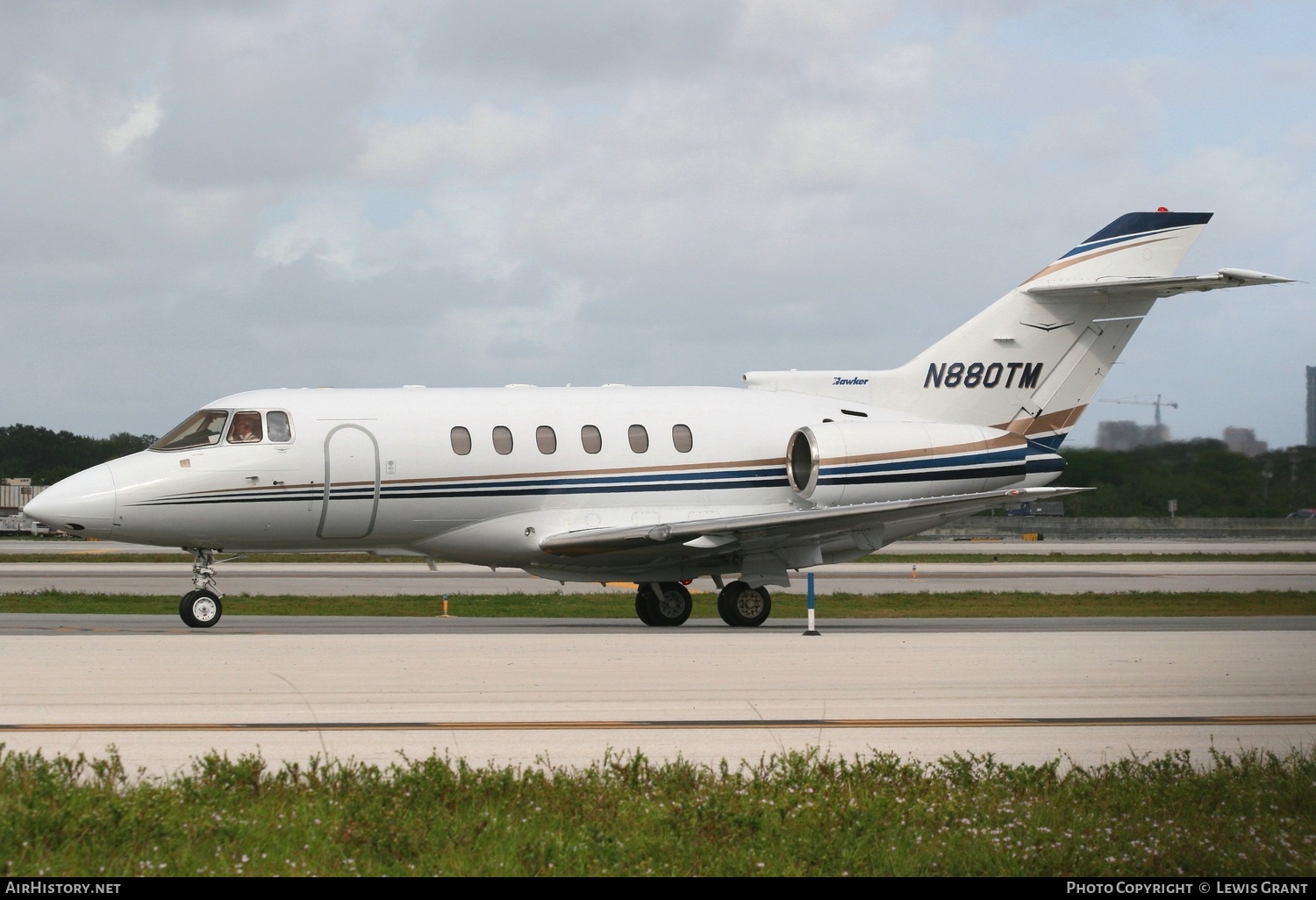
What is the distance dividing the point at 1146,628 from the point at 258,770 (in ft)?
57.6

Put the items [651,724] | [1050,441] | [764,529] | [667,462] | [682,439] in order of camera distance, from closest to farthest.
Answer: [651,724] < [764,529] < [667,462] < [682,439] < [1050,441]

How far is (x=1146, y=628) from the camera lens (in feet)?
77.3

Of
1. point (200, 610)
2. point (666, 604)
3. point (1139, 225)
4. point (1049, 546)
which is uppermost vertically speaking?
point (1139, 225)

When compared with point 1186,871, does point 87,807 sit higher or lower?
higher

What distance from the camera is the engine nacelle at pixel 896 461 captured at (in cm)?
2498

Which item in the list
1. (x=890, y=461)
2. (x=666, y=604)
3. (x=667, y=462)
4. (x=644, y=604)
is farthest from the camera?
(x=644, y=604)

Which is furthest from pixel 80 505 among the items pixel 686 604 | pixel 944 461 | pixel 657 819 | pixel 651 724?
pixel 657 819

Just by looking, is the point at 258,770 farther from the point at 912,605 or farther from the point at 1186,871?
the point at 912,605

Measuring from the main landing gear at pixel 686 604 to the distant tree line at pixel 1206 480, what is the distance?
41.7 ft

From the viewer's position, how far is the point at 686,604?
83.6 feet

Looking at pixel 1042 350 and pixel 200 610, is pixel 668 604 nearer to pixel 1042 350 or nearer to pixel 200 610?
pixel 200 610

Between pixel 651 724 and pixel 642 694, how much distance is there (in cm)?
193

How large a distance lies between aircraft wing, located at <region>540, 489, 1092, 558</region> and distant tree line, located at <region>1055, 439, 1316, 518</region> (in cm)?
1025

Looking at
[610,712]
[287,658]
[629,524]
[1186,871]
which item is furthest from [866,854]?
[629,524]
